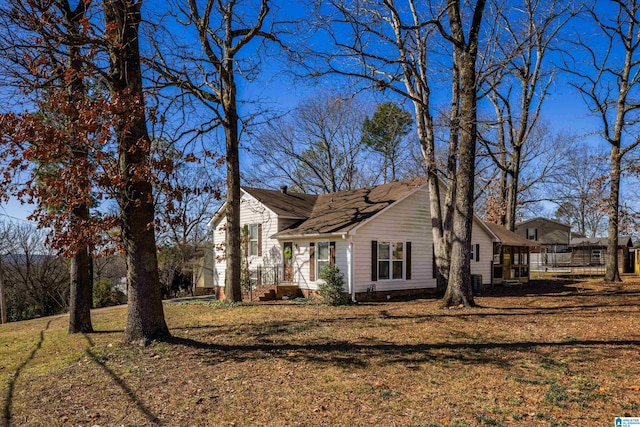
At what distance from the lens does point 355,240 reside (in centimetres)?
1580

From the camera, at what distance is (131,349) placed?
767 centimetres

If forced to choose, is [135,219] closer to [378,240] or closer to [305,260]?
Result: [305,260]

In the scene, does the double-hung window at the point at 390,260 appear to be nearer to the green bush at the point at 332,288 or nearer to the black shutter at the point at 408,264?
the black shutter at the point at 408,264

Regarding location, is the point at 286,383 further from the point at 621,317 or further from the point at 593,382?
the point at 621,317

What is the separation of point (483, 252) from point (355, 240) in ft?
28.9

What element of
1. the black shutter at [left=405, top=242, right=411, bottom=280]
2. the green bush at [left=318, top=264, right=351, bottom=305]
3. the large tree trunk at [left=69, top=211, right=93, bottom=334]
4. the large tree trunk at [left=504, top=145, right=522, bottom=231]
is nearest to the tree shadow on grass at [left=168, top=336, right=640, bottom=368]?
the large tree trunk at [left=69, top=211, right=93, bottom=334]

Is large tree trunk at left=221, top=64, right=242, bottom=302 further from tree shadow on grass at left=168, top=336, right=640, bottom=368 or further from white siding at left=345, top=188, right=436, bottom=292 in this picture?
tree shadow on grass at left=168, top=336, right=640, bottom=368

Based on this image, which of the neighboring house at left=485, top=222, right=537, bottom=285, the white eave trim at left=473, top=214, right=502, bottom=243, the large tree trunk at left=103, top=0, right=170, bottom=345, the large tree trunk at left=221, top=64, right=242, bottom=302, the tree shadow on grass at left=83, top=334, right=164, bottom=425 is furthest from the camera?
the neighboring house at left=485, top=222, right=537, bottom=285

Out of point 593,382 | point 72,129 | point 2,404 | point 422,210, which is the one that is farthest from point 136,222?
point 422,210

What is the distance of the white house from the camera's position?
1612 centimetres

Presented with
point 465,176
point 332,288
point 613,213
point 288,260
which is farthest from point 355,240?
point 613,213

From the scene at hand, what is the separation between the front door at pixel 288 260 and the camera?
1830cm

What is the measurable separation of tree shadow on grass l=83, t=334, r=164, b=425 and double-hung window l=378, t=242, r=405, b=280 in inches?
441

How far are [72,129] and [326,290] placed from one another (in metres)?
9.51
